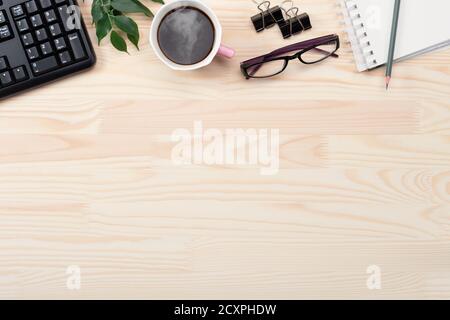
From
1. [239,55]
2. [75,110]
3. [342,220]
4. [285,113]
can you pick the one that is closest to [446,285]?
[342,220]

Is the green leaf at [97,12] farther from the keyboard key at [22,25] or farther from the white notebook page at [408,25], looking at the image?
the white notebook page at [408,25]

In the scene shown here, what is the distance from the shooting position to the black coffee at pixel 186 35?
0.62m

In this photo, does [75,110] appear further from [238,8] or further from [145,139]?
[238,8]

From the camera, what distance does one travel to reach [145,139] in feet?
2.22

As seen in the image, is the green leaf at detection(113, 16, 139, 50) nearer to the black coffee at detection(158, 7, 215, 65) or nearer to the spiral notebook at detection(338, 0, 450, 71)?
the black coffee at detection(158, 7, 215, 65)

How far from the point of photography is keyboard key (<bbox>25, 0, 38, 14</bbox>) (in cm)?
64

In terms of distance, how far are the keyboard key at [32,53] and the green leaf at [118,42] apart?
0.35 ft

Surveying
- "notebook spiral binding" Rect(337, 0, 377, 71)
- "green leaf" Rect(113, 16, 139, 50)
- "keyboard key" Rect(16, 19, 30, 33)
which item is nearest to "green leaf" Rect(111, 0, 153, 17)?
"green leaf" Rect(113, 16, 139, 50)

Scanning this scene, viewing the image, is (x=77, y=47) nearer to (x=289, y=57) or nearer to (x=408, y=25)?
(x=289, y=57)

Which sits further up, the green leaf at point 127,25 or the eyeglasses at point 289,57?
the green leaf at point 127,25

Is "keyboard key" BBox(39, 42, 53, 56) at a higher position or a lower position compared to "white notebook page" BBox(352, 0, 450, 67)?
higher

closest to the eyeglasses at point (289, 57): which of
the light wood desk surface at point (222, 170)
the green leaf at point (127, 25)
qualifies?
the light wood desk surface at point (222, 170)

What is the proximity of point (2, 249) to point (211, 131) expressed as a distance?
1.16ft

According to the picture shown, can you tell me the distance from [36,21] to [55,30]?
29mm
